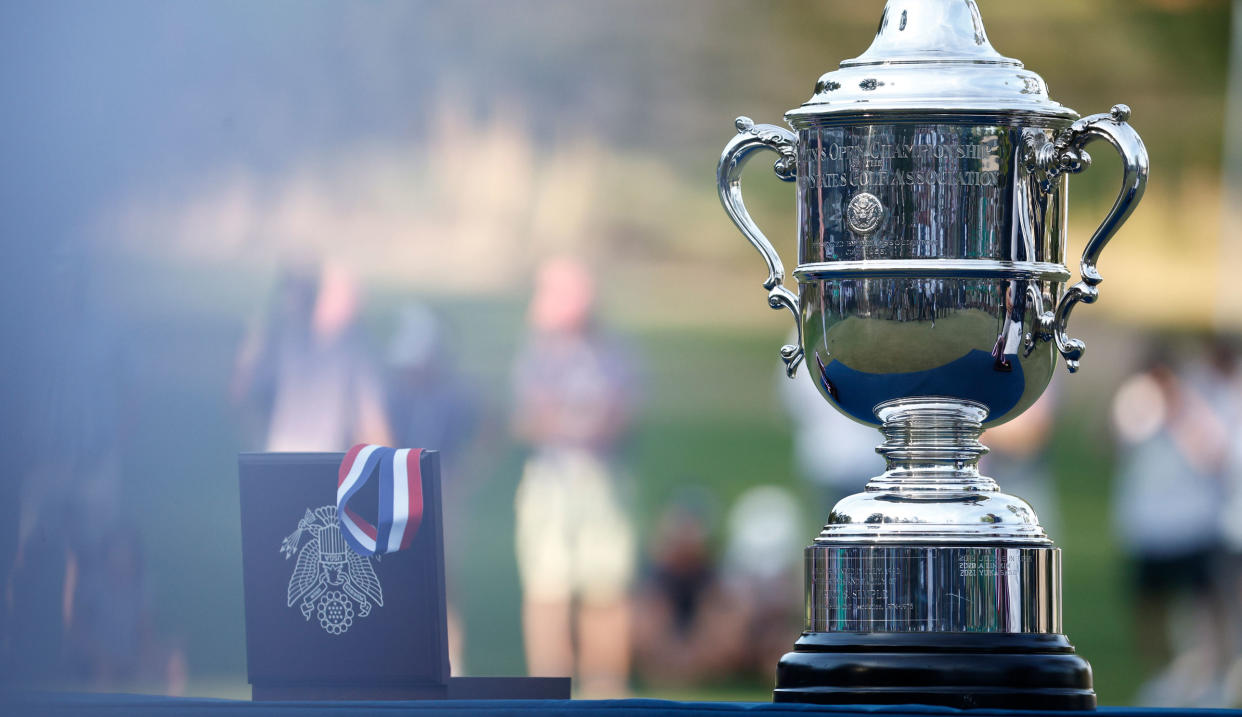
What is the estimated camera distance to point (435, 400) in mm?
5449

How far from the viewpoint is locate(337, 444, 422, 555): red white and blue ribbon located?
1266 millimetres

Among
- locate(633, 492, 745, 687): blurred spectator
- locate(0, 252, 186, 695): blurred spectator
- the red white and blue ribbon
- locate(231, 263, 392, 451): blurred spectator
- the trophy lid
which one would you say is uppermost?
the trophy lid

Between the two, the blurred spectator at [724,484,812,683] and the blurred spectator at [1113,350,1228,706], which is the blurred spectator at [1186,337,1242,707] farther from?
the blurred spectator at [724,484,812,683]

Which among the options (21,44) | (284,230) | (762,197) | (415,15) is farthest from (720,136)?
(21,44)

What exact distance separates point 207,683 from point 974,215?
3.85 metres

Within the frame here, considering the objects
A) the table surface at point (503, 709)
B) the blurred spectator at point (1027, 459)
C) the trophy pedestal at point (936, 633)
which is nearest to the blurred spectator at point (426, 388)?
the blurred spectator at point (1027, 459)

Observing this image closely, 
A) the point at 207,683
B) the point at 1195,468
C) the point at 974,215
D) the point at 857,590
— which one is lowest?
the point at 207,683

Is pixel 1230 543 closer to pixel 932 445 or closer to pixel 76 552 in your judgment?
pixel 76 552

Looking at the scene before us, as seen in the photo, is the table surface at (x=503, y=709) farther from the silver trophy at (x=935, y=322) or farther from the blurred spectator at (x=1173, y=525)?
the blurred spectator at (x=1173, y=525)

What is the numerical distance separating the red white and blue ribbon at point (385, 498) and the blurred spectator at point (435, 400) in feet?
12.0

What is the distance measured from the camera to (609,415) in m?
5.44

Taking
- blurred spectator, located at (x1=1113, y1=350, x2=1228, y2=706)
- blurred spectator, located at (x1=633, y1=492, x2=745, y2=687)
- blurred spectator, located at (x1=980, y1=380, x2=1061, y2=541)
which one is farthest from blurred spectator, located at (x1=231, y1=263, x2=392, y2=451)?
blurred spectator, located at (x1=1113, y1=350, x2=1228, y2=706)

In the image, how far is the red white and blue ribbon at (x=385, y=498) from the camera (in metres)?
1.27

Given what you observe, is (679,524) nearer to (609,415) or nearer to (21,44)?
(609,415)
